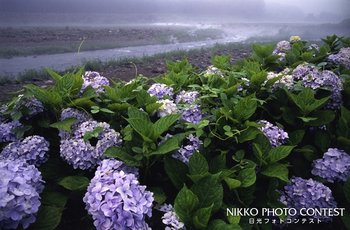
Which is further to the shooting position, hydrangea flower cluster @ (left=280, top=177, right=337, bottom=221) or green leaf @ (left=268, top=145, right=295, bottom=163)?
hydrangea flower cluster @ (left=280, top=177, right=337, bottom=221)

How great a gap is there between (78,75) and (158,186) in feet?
2.54

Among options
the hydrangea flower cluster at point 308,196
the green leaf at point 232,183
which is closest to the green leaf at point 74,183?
the green leaf at point 232,183

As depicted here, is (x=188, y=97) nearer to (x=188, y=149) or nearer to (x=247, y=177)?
(x=188, y=149)

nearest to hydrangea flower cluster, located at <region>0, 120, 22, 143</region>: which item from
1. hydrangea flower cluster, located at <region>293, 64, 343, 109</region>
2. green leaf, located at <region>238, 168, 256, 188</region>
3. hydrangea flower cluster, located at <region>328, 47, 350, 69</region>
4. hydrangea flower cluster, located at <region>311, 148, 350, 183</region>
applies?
green leaf, located at <region>238, 168, 256, 188</region>

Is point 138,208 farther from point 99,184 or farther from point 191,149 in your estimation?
point 191,149

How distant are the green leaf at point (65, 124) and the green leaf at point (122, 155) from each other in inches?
9.1

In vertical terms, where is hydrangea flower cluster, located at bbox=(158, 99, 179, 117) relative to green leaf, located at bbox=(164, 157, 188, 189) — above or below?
above

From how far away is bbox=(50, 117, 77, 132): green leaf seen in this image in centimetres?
130

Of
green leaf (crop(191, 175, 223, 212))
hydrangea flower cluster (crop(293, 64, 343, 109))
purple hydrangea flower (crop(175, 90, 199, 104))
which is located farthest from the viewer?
hydrangea flower cluster (crop(293, 64, 343, 109))

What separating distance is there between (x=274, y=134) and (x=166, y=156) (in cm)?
65

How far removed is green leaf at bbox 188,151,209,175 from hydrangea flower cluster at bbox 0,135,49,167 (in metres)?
0.68

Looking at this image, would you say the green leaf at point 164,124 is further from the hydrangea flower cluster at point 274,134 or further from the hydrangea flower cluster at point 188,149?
the hydrangea flower cluster at point 274,134

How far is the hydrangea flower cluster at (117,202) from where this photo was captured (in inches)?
38.8

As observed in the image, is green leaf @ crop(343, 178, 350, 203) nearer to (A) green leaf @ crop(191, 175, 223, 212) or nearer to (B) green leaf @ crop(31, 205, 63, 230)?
(A) green leaf @ crop(191, 175, 223, 212)
